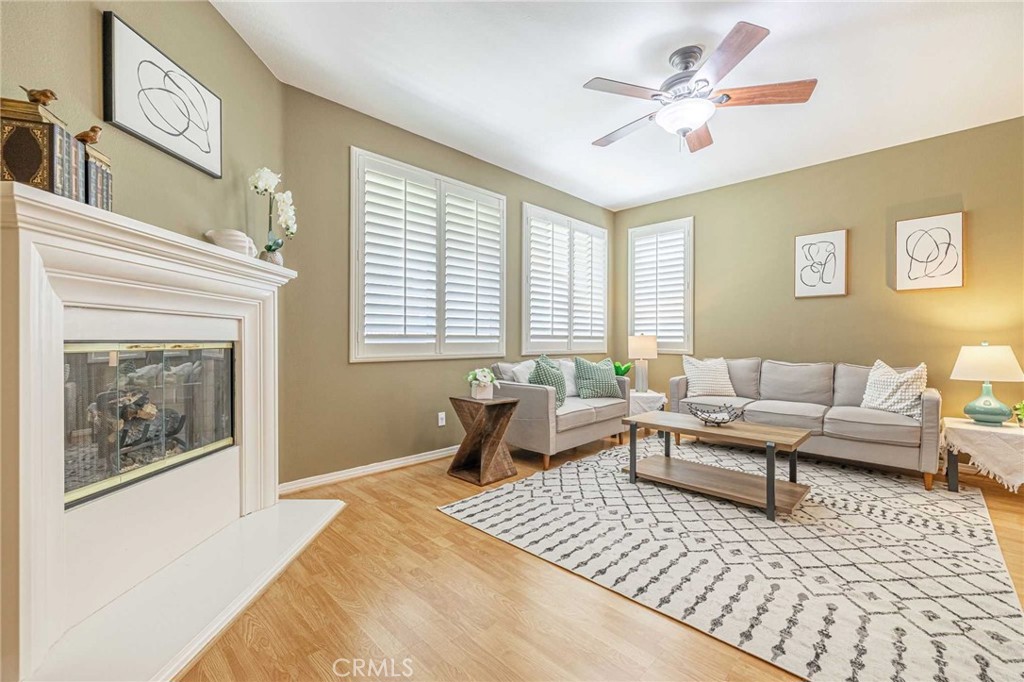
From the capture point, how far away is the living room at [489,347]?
55.6 inches

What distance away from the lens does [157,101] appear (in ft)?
6.25

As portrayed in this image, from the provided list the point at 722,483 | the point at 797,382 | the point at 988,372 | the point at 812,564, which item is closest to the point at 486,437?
the point at 722,483

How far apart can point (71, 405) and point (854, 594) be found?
3095 millimetres

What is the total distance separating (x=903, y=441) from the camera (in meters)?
3.10

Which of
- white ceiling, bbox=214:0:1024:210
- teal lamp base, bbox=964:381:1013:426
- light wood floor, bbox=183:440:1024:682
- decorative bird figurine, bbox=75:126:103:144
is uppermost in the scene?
white ceiling, bbox=214:0:1024:210

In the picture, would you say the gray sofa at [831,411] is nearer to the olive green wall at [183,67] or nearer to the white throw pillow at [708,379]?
the white throw pillow at [708,379]

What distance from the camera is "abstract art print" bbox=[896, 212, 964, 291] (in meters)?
3.59

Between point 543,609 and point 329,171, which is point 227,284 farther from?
point 543,609

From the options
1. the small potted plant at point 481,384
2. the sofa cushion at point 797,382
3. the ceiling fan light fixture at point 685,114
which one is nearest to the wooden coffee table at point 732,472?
the small potted plant at point 481,384

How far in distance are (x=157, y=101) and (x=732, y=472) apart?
13.1 feet

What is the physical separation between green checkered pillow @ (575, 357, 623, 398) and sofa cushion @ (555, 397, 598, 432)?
25 centimetres

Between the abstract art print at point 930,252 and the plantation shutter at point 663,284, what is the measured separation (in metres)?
1.93

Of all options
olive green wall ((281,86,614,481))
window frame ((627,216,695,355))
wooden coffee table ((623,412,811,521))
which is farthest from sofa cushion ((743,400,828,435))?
olive green wall ((281,86,614,481))

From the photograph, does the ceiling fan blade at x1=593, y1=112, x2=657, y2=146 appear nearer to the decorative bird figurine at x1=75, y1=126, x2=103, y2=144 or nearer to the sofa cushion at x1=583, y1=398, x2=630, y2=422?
the sofa cushion at x1=583, y1=398, x2=630, y2=422
